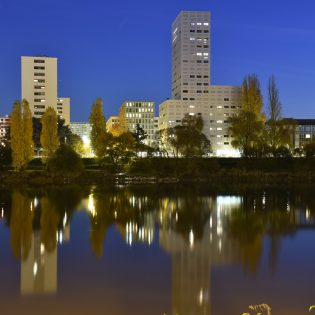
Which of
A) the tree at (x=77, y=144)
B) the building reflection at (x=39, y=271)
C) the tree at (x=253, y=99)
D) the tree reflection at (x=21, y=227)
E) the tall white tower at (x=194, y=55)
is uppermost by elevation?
the tall white tower at (x=194, y=55)

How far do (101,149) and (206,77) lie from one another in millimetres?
45454

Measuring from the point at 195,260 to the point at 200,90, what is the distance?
83581mm

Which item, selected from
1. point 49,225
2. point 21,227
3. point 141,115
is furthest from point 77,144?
point 21,227

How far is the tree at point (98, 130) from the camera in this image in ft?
185

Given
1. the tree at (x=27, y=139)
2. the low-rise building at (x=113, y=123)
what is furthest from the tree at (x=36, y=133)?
the low-rise building at (x=113, y=123)

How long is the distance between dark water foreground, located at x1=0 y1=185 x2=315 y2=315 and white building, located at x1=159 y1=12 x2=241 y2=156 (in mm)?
68897

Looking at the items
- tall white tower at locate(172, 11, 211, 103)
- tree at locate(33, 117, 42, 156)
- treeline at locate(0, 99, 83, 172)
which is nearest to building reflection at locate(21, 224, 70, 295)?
treeline at locate(0, 99, 83, 172)

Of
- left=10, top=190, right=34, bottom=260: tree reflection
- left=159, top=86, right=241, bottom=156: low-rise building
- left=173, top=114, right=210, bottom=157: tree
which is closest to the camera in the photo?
left=10, top=190, right=34, bottom=260: tree reflection

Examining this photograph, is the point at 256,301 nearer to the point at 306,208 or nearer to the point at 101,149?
the point at 306,208

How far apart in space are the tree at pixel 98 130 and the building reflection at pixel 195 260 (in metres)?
35.2

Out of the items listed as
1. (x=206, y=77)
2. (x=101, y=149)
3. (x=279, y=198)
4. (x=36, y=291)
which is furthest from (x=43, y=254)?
(x=206, y=77)

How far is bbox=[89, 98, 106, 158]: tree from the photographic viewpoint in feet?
185

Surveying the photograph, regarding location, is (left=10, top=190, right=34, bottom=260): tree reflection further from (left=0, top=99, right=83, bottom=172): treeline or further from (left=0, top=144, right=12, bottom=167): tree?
(left=0, top=144, right=12, bottom=167): tree

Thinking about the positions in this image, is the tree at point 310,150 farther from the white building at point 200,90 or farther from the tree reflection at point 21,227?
the tree reflection at point 21,227
